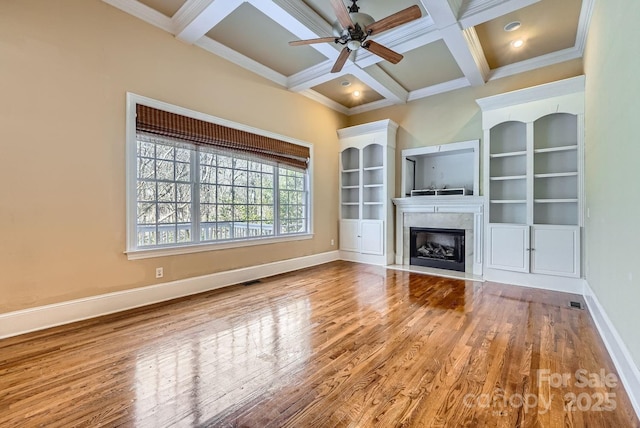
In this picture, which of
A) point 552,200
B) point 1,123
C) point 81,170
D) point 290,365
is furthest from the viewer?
point 552,200

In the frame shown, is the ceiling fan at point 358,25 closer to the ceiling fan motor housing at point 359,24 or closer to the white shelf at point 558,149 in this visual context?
the ceiling fan motor housing at point 359,24

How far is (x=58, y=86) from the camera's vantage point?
2852 mm

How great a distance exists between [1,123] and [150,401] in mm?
2721

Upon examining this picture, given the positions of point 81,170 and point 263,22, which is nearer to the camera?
point 81,170

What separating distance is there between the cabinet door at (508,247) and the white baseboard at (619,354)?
1.18m

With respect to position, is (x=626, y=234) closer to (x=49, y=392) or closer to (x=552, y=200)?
(x=552, y=200)

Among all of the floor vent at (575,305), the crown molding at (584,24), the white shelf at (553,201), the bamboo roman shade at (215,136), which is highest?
the crown molding at (584,24)

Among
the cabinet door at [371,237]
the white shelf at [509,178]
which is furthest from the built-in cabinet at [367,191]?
the white shelf at [509,178]

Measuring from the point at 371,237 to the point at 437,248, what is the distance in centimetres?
127

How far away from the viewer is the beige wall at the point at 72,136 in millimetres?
2631

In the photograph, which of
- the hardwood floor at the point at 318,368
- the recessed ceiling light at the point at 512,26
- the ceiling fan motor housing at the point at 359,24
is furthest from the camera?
the recessed ceiling light at the point at 512,26

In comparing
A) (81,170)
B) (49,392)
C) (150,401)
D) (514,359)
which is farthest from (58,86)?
(514,359)

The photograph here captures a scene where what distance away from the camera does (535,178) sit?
4.38 m

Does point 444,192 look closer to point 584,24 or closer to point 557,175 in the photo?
point 557,175
